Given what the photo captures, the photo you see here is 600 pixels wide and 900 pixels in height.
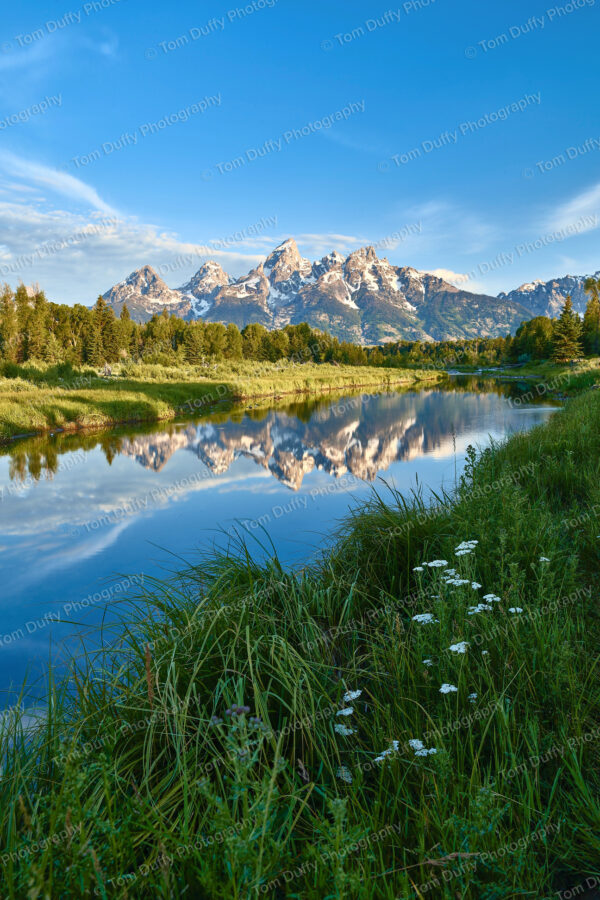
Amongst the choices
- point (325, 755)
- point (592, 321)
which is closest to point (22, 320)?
point (325, 755)

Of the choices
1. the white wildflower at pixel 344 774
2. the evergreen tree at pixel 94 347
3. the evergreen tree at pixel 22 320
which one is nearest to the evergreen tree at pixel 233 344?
the evergreen tree at pixel 94 347

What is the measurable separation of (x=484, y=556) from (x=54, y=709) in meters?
3.56

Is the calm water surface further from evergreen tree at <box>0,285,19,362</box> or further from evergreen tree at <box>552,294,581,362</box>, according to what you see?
evergreen tree at <box>0,285,19,362</box>

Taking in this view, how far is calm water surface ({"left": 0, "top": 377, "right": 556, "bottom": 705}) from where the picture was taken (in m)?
6.20

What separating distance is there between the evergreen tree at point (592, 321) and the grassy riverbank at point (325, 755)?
6355 cm

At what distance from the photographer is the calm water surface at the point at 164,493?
6.20 metres

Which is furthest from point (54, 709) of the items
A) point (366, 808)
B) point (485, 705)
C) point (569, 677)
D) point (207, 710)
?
point (569, 677)

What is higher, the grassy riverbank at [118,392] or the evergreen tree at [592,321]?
the evergreen tree at [592,321]

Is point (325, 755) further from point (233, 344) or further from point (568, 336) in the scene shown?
point (233, 344)

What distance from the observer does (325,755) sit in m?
2.57

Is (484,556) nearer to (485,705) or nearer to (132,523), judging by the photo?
(485,705)

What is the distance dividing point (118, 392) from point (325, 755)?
26.1 meters

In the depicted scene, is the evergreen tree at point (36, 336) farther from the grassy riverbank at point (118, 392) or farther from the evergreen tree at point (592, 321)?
the evergreen tree at point (592, 321)

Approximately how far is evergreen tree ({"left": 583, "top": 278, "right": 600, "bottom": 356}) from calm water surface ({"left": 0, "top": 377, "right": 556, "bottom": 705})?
→ 148 ft
